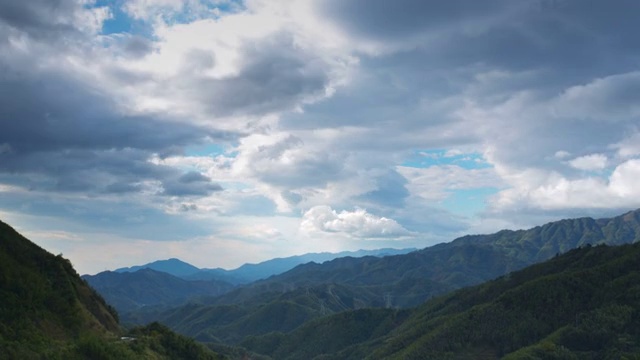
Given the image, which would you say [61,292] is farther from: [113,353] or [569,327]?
[569,327]

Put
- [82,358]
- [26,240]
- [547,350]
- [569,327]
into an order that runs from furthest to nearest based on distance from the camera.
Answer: [569,327]
[547,350]
[26,240]
[82,358]

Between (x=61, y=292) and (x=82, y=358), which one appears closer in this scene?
(x=82, y=358)

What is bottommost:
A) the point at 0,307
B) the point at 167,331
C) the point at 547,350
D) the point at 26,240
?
the point at 547,350

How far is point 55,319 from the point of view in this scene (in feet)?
321

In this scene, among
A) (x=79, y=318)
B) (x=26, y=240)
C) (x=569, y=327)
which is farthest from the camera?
(x=569, y=327)

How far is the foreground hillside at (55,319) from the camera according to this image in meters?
80.6

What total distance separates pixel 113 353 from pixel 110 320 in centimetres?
4503

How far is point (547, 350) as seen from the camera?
595 feet

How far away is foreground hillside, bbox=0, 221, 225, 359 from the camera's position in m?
80.6

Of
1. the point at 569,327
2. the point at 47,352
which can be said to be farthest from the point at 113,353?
the point at 569,327

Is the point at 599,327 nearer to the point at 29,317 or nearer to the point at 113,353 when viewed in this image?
the point at 113,353

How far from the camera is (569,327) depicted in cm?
19950

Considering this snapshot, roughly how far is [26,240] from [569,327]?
647 feet

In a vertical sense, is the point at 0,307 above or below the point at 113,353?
Result: above
